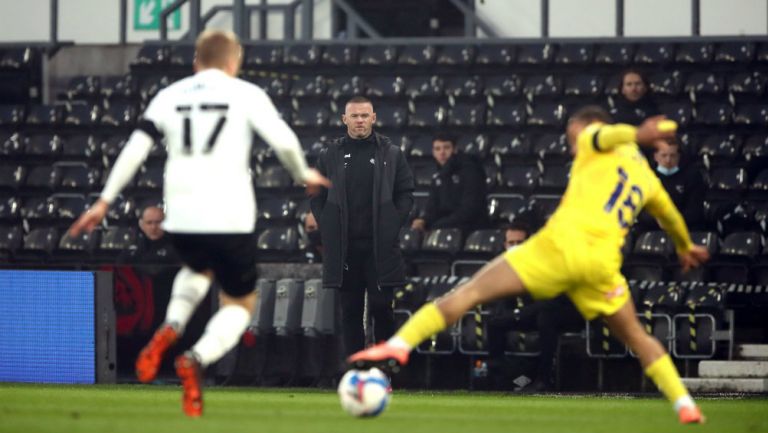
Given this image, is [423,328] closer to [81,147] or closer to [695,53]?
[695,53]

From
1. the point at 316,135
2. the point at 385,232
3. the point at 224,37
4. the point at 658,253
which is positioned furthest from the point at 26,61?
the point at 224,37

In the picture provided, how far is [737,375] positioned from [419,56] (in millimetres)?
7710

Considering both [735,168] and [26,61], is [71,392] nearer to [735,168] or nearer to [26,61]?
[735,168]

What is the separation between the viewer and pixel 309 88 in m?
20.1

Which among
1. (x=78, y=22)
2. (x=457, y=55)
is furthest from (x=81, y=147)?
(x=457, y=55)

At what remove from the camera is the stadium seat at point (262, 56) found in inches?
814

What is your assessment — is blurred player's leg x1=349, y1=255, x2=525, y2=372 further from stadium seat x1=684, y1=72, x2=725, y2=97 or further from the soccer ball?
stadium seat x1=684, y1=72, x2=725, y2=97

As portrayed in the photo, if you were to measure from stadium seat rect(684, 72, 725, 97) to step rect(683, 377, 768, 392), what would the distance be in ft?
18.1

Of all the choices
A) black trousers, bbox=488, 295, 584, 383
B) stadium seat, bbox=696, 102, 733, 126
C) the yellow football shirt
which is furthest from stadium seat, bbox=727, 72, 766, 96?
the yellow football shirt

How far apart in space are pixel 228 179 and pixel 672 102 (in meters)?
10.9

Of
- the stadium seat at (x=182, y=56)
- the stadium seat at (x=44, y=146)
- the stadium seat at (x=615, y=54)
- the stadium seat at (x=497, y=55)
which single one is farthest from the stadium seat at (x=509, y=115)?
the stadium seat at (x=44, y=146)

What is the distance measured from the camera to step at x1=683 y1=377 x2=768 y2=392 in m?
13.4

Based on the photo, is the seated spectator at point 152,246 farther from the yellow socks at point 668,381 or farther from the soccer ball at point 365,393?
the yellow socks at point 668,381

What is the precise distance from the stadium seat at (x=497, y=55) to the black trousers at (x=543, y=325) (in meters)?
6.26
